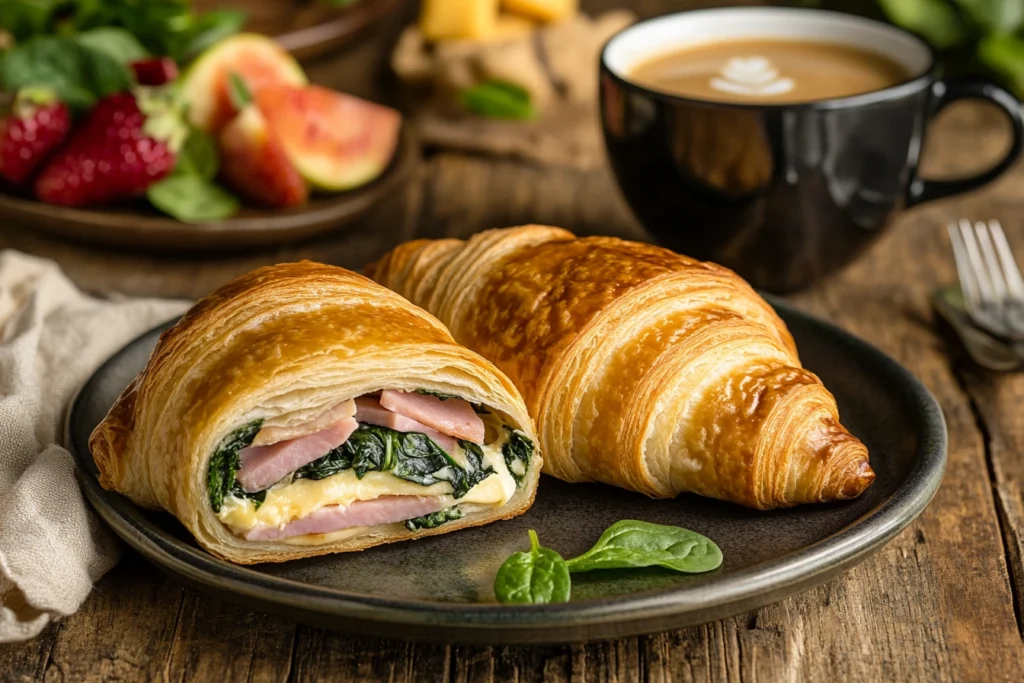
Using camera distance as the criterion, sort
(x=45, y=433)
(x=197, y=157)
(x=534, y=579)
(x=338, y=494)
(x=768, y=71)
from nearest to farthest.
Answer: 1. (x=534, y=579)
2. (x=338, y=494)
3. (x=45, y=433)
4. (x=768, y=71)
5. (x=197, y=157)

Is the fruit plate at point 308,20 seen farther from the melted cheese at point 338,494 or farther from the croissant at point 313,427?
the melted cheese at point 338,494

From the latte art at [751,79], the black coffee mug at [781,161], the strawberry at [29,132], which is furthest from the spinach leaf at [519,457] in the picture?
the strawberry at [29,132]

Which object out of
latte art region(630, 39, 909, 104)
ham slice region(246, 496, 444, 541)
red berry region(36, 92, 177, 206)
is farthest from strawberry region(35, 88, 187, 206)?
ham slice region(246, 496, 444, 541)

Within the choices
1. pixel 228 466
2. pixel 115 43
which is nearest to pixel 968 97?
pixel 228 466

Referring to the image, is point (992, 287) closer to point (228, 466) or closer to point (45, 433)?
→ point (228, 466)

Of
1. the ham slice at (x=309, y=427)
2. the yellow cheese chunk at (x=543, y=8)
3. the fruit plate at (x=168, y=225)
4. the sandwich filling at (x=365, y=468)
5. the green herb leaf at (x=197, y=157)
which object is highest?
the ham slice at (x=309, y=427)

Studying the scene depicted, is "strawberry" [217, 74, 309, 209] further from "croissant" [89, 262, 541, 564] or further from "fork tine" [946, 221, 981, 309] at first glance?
"fork tine" [946, 221, 981, 309]

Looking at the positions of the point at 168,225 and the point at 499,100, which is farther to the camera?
the point at 499,100

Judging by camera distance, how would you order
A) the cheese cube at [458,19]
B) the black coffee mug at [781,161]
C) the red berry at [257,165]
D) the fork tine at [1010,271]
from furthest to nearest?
the cheese cube at [458,19]
the red berry at [257,165]
the fork tine at [1010,271]
the black coffee mug at [781,161]

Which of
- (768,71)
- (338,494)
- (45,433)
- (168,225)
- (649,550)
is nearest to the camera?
(649,550)
